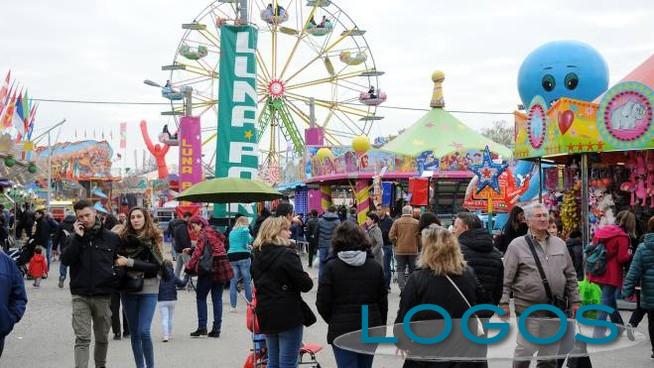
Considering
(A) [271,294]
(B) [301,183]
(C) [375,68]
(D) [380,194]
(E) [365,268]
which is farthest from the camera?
(C) [375,68]

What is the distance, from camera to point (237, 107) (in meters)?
14.2

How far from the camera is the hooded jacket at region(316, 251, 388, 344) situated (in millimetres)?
5340

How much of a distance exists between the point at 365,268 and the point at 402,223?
7179mm

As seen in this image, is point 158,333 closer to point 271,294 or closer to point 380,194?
point 271,294

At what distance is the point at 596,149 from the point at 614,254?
11.3ft

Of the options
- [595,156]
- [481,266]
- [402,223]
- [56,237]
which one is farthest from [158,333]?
[56,237]

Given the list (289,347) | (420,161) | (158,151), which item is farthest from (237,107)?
(158,151)

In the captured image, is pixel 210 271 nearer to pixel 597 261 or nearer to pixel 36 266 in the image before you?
pixel 597 261

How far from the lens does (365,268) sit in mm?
5379

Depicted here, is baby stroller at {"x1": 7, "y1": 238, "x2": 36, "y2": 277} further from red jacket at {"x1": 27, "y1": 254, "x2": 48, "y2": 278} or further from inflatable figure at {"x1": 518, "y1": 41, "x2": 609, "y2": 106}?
inflatable figure at {"x1": 518, "y1": 41, "x2": 609, "y2": 106}

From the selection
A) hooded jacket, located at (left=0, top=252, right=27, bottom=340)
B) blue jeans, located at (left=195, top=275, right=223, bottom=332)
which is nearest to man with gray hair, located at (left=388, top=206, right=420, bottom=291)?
blue jeans, located at (left=195, top=275, right=223, bottom=332)

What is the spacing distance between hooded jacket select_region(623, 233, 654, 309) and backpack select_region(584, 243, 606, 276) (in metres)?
1.32

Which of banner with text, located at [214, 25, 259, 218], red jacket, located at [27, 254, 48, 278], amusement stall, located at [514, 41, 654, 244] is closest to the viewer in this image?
amusement stall, located at [514, 41, 654, 244]

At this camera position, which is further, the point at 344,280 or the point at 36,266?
the point at 36,266
